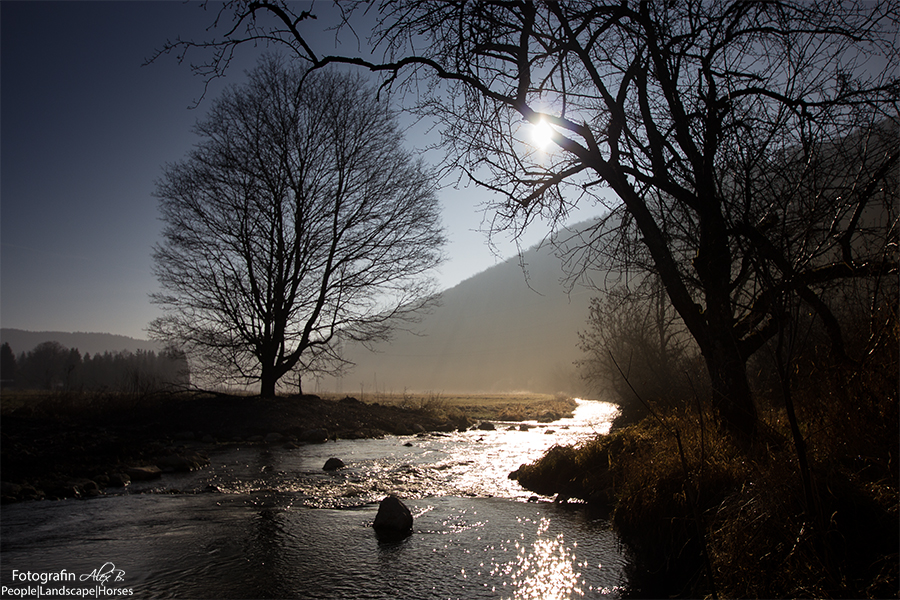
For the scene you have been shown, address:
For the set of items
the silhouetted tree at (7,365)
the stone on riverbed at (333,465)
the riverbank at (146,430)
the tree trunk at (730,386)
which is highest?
the silhouetted tree at (7,365)

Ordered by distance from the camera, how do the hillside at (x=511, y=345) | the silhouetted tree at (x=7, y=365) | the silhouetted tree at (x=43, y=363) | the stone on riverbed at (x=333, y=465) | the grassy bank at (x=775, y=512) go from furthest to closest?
the hillside at (x=511, y=345) < the silhouetted tree at (x=43, y=363) < the silhouetted tree at (x=7, y=365) < the stone on riverbed at (x=333, y=465) < the grassy bank at (x=775, y=512)

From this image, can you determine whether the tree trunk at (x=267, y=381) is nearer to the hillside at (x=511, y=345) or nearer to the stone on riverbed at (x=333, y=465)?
the stone on riverbed at (x=333, y=465)

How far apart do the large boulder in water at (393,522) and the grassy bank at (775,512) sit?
1.99 meters

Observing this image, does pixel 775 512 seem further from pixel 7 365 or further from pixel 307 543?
pixel 7 365

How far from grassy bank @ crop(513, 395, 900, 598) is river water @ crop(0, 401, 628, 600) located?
0.42m

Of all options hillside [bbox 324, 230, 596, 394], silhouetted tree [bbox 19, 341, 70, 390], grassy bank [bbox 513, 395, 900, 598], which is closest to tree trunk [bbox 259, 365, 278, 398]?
grassy bank [bbox 513, 395, 900, 598]

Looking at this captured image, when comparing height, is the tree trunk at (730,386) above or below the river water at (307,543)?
above

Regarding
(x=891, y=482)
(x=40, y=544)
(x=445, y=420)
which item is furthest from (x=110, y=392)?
(x=891, y=482)

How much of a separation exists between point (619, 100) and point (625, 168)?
81 centimetres

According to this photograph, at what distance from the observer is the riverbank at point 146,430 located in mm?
5887

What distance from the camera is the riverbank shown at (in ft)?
19.3

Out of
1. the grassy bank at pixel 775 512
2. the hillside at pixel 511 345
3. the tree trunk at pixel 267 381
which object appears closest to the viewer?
the grassy bank at pixel 775 512

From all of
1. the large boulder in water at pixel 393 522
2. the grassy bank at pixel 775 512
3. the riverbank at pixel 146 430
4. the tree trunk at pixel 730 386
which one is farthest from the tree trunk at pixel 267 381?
the tree trunk at pixel 730 386

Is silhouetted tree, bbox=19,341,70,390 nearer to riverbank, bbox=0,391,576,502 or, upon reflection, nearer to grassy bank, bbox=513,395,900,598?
riverbank, bbox=0,391,576,502
